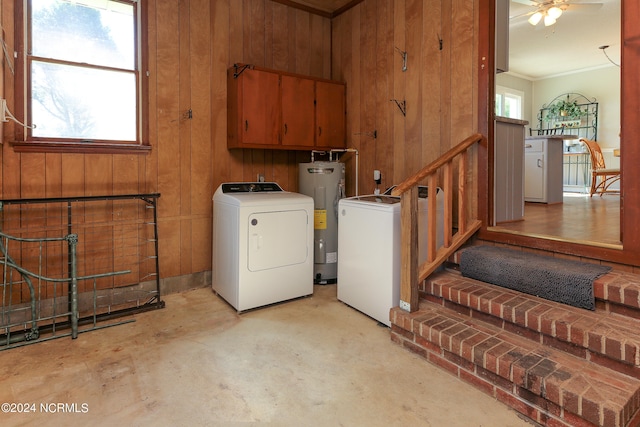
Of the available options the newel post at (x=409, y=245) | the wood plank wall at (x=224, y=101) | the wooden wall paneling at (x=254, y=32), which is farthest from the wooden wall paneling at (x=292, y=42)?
the newel post at (x=409, y=245)

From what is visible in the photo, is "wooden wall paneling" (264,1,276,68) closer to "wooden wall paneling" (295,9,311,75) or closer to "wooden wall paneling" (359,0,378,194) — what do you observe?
"wooden wall paneling" (295,9,311,75)

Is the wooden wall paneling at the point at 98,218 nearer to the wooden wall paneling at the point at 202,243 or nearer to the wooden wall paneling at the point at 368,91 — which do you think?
the wooden wall paneling at the point at 202,243

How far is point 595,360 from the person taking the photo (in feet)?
6.03

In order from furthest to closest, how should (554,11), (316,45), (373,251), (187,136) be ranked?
(554,11) < (316,45) < (187,136) < (373,251)

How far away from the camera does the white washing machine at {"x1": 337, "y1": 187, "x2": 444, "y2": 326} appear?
2.74m

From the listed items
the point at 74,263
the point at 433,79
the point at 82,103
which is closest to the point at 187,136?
the point at 82,103

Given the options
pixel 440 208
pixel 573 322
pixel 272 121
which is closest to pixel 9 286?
pixel 272 121

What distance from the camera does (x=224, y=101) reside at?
372cm

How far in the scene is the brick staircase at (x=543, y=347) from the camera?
1.64 metres

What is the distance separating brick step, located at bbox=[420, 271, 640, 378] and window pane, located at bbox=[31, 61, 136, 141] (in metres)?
2.90

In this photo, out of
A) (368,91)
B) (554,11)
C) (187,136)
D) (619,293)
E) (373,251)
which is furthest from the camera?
(554,11)

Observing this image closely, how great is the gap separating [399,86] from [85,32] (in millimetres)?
2703

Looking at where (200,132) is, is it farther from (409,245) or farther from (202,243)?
(409,245)

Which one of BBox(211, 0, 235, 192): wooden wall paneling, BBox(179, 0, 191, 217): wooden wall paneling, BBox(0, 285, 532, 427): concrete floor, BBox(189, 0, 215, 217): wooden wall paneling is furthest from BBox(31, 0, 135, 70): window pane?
BBox(0, 285, 532, 427): concrete floor
